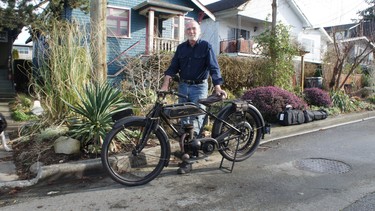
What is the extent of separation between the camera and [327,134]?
24.2ft

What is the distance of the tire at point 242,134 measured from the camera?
4.67 meters

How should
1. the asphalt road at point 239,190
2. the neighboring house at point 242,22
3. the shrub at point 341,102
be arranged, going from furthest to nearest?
1. the neighboring house at point 242,22
2. the shrub at point 341,102
3. the asphalt road at point 239,190

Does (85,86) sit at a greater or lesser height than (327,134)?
greater

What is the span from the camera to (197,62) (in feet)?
15.5

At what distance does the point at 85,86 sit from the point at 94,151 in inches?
42.9

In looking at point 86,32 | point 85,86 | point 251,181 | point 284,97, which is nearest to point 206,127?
point 251,181

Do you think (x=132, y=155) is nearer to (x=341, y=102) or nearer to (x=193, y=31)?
(x=193, y=31)

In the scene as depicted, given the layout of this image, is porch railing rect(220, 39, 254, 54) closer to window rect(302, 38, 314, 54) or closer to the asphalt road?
window rect(302, 38, 314, 54)

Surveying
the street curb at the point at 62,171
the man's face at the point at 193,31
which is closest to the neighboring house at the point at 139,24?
the man's face at the point at 193,31

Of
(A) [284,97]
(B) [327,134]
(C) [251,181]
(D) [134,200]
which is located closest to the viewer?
(D) [134,200]

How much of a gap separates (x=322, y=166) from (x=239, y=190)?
1.70 meters

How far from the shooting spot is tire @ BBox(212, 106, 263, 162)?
4.67 m

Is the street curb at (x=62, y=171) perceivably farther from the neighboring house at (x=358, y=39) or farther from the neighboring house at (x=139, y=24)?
the neighboring house at (x=358, y=39)

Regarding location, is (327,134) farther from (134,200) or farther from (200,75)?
(134,200)
